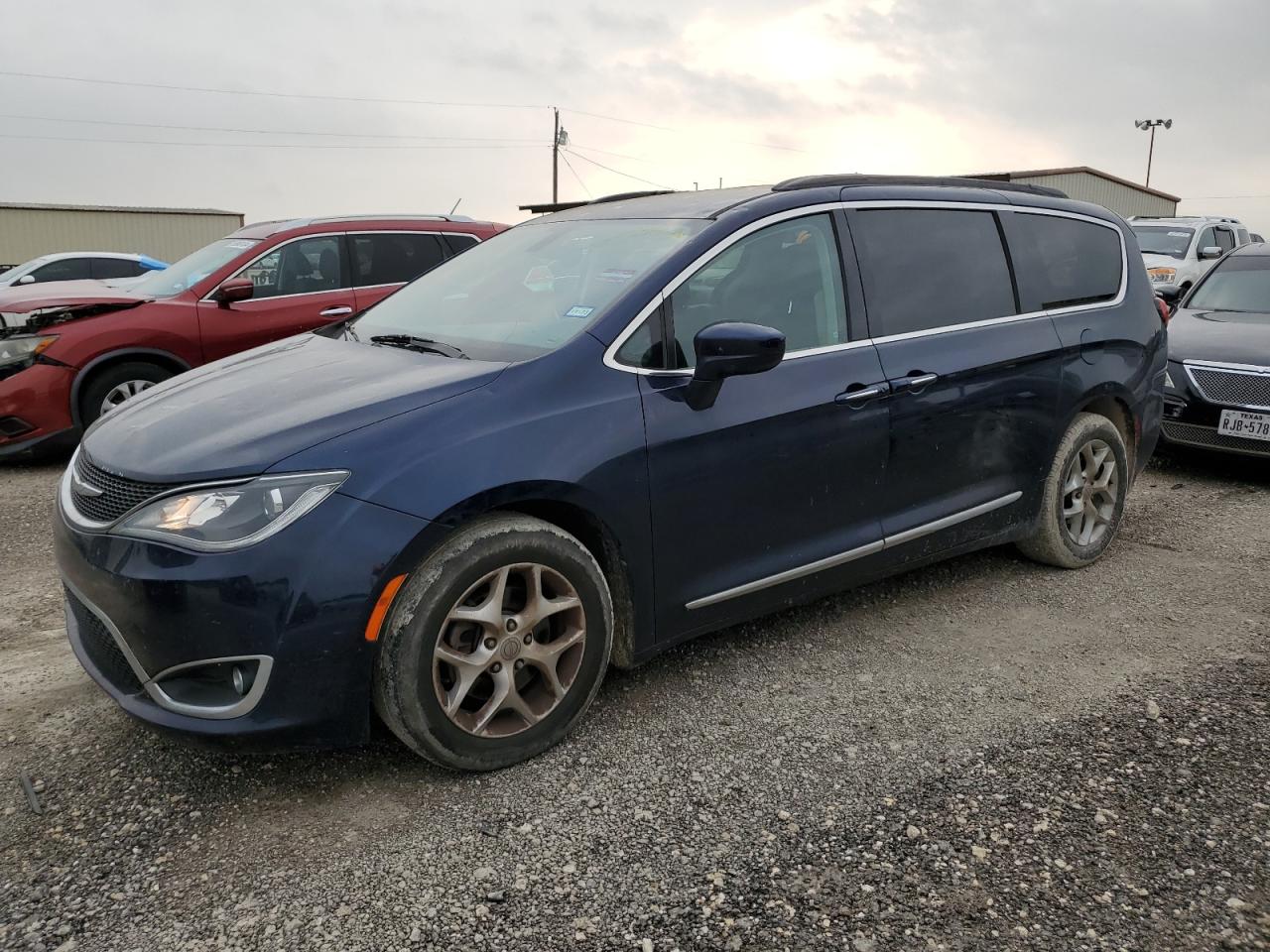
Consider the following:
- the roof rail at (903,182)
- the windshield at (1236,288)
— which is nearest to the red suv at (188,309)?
the roof rail at (903,182)

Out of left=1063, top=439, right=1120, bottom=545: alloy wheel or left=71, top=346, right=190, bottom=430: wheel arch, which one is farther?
left=71, top=346, right=190, bottom=430: wheel arch

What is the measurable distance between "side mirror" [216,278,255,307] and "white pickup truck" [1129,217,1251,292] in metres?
11.2

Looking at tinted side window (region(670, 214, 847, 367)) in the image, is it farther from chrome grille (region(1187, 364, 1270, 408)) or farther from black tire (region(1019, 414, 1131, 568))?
chrome grille (region(1187, 364, 1270, 408))

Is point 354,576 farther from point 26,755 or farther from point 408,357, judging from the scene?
point 26,755

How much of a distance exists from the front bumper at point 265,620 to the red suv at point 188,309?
13.8 ft

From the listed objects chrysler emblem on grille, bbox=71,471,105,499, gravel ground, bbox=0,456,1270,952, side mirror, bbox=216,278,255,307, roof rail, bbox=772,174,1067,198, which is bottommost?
gravel ground, bbox=0,456,1270,952

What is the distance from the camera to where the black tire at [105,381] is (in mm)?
7105

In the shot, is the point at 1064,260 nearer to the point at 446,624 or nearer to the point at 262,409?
the point at 446,624

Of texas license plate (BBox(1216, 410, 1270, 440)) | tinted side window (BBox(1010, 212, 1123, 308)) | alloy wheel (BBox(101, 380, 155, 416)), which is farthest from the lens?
alloy wheel (BBox(101, 380, 155, 416))

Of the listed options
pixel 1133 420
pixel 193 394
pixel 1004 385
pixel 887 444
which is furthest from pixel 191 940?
pixel 1133 420

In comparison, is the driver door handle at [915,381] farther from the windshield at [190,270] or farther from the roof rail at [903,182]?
the windshield at [190,270]

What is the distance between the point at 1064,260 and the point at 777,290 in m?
1.81

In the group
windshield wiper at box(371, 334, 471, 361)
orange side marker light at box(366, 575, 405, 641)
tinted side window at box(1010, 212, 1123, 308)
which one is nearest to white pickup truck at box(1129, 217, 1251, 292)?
tinted side window at box(1010, 212, 1123, 308)

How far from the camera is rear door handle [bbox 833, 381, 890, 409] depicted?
3535 millimetres
